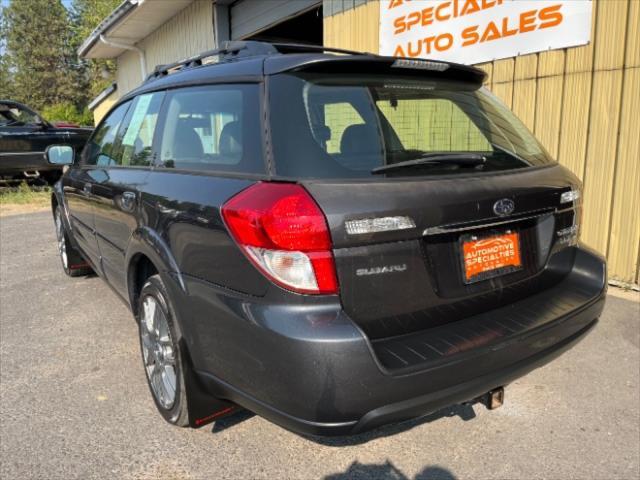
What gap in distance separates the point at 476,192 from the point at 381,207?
1.54 feet

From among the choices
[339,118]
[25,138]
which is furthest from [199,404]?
[25,138]

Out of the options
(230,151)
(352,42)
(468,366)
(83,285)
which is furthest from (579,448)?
(352,42)

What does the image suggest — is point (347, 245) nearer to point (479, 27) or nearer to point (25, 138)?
point (479, 27)

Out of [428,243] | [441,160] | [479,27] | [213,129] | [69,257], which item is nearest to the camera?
[428,243]

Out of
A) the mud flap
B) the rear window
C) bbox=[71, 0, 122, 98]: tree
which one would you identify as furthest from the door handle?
bbox=[71, 0, 122, 98]: tree

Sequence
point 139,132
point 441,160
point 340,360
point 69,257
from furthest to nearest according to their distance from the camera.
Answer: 1. point 69,257
2. point 139,132
3. point 441,160
4. point 340,360

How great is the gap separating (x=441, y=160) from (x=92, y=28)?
193 feet

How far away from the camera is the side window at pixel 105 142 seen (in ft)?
12.2

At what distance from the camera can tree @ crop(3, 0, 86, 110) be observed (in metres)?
54.2

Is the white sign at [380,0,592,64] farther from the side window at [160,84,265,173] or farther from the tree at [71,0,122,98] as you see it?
the tree at [71,0,122,98]

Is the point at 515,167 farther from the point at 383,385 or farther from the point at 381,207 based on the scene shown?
the point at 383,385

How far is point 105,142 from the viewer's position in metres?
3.98

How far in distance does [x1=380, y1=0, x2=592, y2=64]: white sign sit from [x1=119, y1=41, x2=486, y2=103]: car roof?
103 inches

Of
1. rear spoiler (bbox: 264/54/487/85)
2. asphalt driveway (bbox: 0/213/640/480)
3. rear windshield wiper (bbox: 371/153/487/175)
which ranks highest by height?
rear spoiler (bbox: 264/54/487/85)
